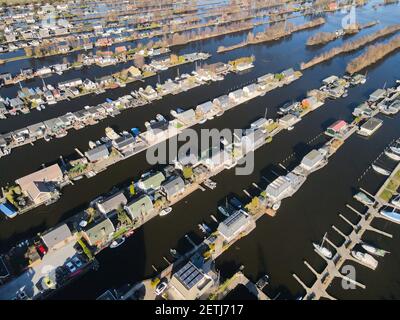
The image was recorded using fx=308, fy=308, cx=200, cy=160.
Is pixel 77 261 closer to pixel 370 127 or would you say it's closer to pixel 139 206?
pixel 139 206

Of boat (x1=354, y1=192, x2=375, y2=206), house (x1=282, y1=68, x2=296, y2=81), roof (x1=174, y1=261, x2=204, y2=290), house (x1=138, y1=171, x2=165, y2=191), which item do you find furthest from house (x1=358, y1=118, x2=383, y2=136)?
roof (x1=174, y1=261, x2=204, y2=290)

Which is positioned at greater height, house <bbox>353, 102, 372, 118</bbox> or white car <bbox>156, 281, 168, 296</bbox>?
house <bbox>353, 102, 372, 118</bbox>

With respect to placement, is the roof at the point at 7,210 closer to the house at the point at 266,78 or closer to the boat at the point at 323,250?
the boat at the point at 323,250

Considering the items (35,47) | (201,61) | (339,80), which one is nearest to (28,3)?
(35,47)

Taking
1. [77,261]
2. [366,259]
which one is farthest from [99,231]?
[366,259]

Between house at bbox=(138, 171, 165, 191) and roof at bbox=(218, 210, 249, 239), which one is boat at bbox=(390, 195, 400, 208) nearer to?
roof at bbox=(218, 210, 249, 239)

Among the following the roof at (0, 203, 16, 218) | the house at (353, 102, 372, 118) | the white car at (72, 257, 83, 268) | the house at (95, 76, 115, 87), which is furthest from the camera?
the house at (95, 76, 115, 87)

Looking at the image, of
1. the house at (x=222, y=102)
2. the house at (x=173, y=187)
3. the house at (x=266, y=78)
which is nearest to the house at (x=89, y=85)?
the house at (x=222, y=102)
